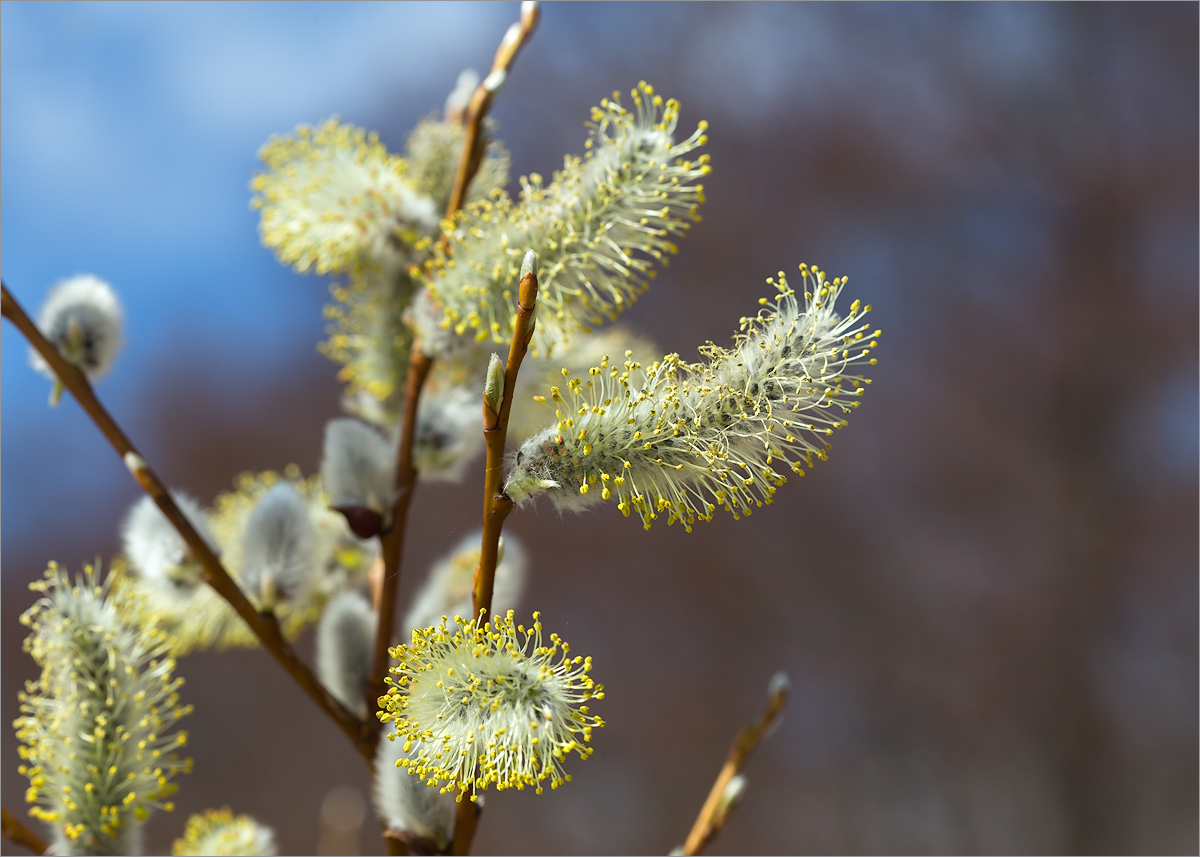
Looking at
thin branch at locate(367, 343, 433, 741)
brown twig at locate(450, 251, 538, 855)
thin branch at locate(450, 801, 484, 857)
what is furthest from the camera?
thin branch at locate(367, 343, 433, 741)

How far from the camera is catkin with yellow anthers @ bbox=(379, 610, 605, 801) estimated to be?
1.24 ft

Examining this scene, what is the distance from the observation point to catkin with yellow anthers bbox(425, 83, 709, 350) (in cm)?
54

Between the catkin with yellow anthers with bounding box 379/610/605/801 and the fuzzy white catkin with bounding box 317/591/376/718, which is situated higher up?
the fuzzy white catkin with bounding box 317/591/376/718

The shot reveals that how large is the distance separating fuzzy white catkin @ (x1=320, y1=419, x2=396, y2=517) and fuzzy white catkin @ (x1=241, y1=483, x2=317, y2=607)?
0.04 metres

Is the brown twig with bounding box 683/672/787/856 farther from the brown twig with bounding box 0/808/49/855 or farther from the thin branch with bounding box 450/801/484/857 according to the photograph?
the brown twig with bounding box 0/808/49/855

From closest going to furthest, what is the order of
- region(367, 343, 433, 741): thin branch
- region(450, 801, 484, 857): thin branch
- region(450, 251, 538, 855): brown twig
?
1. region(450, 251, 538, 855): brown twig
2. region(450, 801, 484, 857): thin branch
3. region(367, 343, 433, 741): thin branch

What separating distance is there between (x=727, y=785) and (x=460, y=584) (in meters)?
0.25

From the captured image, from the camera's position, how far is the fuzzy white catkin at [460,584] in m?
0.65

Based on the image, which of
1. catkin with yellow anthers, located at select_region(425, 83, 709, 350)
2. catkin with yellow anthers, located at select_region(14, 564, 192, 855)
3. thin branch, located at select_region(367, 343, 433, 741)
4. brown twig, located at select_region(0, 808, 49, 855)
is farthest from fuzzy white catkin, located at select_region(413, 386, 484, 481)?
brown twig, located at select_region(0, 808, 49, 855)

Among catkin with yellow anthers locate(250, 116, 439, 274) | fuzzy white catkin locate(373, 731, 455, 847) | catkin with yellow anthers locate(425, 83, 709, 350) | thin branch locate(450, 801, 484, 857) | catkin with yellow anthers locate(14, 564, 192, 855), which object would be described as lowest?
thin branch locate(450, 801, 484, 857)

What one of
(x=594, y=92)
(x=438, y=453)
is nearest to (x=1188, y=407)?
(x=594, y=92)

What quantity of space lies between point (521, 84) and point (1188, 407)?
2293 millimetres

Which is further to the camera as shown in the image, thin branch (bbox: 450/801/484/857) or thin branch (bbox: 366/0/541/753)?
thin branch (bbox: 366/0/541/753)

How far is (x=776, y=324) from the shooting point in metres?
0.40
